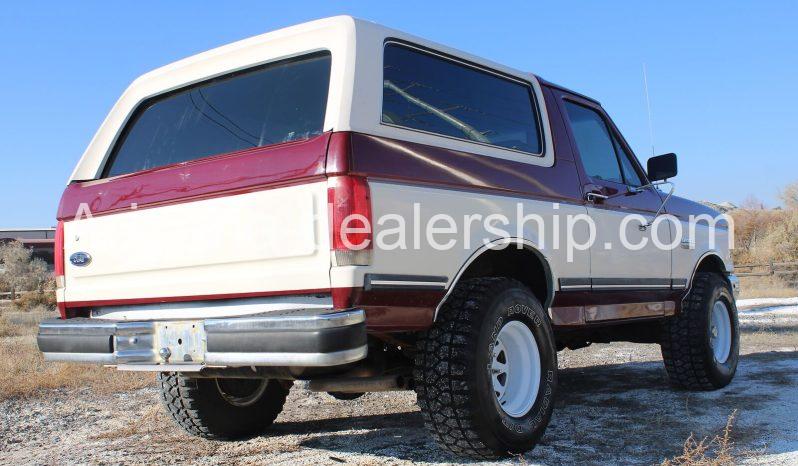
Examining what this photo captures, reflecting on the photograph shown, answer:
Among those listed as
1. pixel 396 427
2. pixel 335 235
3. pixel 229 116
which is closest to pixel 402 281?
pixel 335 235

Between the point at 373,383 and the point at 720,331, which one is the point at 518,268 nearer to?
the point at 373,383

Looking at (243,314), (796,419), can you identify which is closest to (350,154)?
(243,314)

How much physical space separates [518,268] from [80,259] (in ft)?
7.48

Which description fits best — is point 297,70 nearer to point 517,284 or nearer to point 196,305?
point 196,305

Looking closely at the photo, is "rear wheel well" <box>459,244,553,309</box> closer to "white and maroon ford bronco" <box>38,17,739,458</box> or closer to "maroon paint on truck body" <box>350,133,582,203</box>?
"white and maroon ford bronco" <box>38,17,739,458</box>

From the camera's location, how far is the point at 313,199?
9.52ft

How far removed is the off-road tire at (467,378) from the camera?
3166mm

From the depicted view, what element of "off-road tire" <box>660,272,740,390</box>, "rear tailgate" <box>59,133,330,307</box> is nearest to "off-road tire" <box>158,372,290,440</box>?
"rear tailgate" <box>59,133,330,307</box>

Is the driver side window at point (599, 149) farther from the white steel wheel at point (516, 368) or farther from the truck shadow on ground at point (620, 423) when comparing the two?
the truck shadow on ground at point (620, 423)

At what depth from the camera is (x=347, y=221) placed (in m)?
2.84

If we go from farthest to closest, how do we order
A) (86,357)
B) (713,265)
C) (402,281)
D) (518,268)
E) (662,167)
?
(713,265), (662,167), (518,268), (86,357), (402,281)

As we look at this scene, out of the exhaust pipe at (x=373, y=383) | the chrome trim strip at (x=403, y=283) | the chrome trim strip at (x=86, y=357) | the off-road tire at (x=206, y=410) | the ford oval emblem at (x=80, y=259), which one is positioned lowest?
the off-road tire at (x=206, y=410)

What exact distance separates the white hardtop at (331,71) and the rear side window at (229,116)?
0.05m

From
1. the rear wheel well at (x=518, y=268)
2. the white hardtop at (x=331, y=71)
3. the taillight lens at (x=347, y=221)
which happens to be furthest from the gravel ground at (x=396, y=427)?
the white hardtop at (x=331, y=71)
